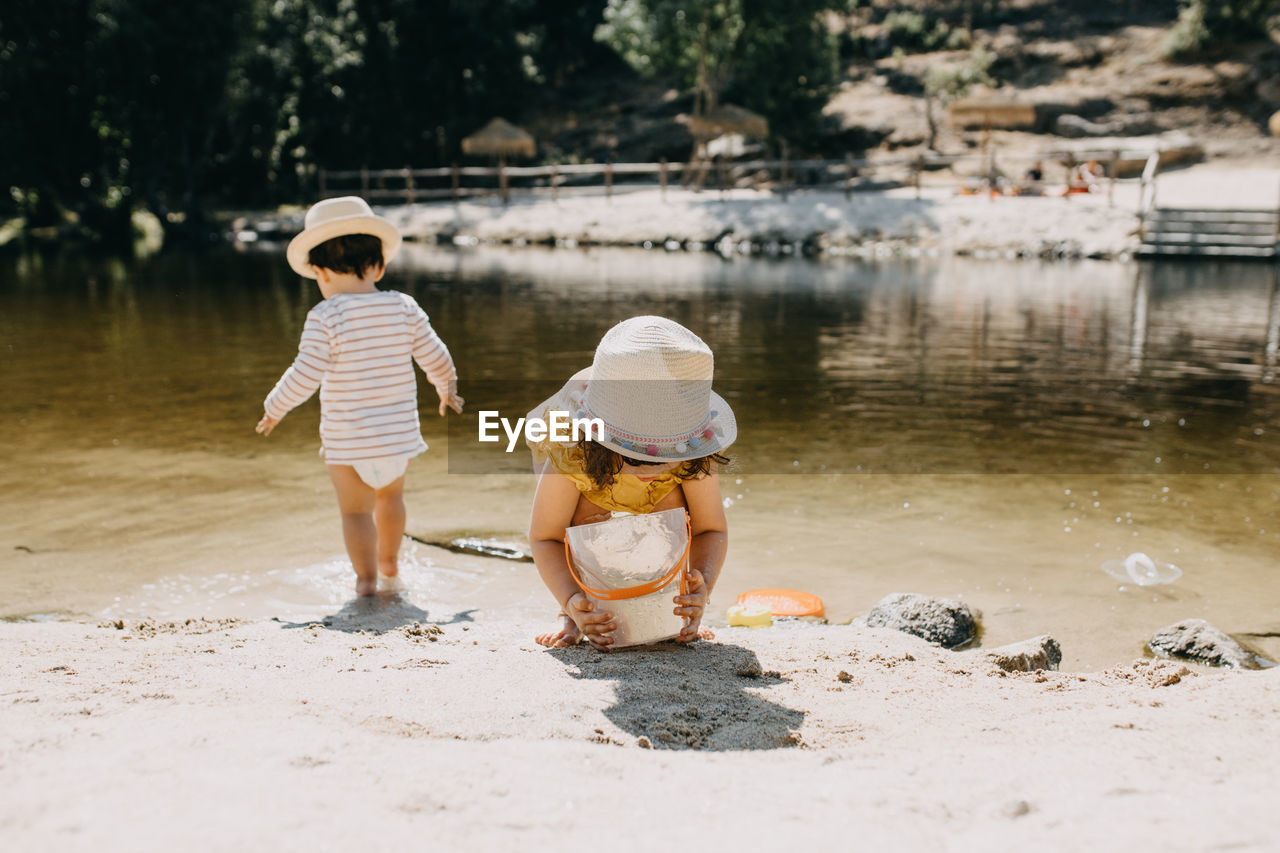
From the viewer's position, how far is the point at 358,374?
3820 millimetres

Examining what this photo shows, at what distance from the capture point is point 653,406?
2.52 metres

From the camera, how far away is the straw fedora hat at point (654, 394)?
2512mm

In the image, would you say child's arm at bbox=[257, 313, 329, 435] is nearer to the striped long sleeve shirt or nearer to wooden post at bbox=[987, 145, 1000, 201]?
the striped long sleeve shirt

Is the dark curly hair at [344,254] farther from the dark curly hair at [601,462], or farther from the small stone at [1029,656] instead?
the small stone at [1029,656]

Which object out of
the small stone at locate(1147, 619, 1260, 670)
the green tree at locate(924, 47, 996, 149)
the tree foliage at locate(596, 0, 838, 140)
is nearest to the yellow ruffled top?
the small stone at locate(1147, 619, 1260, 670)

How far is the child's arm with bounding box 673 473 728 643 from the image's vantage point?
271 cm

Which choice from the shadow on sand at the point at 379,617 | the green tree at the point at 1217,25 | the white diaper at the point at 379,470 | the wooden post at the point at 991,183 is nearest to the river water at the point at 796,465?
the shadow on sand at the point at 379,617

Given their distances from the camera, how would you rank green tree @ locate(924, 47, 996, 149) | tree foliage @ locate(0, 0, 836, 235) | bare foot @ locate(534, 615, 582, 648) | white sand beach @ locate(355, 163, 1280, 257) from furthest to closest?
green tree @ locate(924, 47, 996, 149) → tree foliage @ locate(0, 0, 836, 235) → white sand beach @ locate(355, 163, 1280, 257) → bare foot @ locate(534, 615, 582, 648)

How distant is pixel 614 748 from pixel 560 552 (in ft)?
2.70

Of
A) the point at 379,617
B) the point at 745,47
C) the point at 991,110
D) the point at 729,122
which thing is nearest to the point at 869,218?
the point at 991,110

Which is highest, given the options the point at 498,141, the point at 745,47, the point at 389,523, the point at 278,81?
the point at 745,47

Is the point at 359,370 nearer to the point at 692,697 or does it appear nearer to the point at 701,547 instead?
the point at 701,547

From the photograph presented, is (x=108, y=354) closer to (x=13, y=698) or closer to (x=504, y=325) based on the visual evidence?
(x=504, y=325)

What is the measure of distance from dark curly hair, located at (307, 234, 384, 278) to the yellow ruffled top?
4.87 ft
